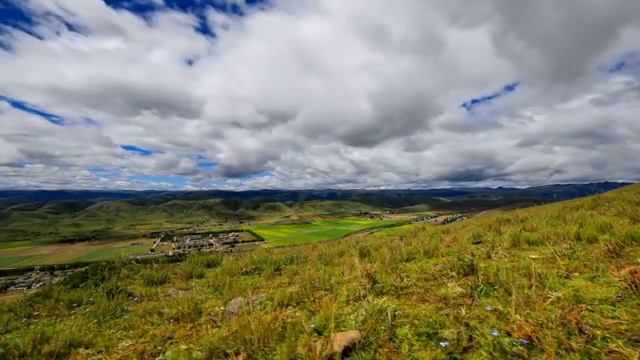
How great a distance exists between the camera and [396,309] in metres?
4.48

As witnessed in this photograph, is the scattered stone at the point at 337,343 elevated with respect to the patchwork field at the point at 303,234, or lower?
elevated

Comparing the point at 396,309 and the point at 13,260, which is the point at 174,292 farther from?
the point at 13,260

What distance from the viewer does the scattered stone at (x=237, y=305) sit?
5.34 meters

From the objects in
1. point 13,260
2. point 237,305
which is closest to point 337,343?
point 237,305

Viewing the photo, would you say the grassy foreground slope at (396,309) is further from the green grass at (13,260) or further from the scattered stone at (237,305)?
the green grass at (13,260)

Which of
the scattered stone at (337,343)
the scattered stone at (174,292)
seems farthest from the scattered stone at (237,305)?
the scattered stone at (174,292)

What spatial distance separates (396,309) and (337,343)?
1.29 meters

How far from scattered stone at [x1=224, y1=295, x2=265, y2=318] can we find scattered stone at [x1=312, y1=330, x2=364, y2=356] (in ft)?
6.42

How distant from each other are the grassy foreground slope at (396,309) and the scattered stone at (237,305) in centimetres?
20

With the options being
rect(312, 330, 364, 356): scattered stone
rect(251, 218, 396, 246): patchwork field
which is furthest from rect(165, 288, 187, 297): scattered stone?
rect(251, 218, 396, 246): patchwork field

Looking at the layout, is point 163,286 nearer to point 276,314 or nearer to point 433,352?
point 276,314

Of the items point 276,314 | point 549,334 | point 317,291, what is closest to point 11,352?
point 276,314

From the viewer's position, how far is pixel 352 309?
15.9 feet

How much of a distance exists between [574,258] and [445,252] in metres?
2.65
